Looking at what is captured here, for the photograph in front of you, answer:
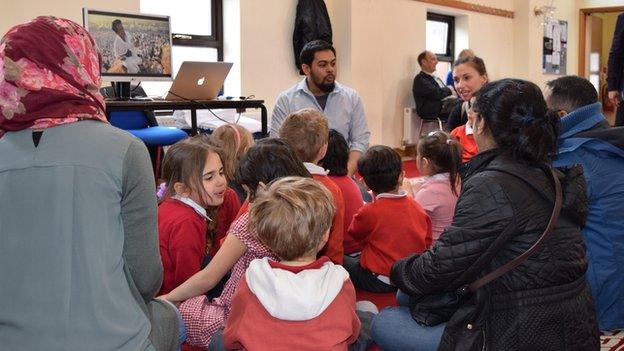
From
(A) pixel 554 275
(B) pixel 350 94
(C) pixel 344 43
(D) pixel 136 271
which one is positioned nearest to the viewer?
(D) pixel 136 271

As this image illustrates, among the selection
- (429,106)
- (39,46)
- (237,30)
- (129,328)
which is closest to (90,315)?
(129,328)

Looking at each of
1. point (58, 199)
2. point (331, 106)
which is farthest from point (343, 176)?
point (58, 199)

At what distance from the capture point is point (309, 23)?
21.8 ft

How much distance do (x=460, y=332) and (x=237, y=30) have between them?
16.5ft

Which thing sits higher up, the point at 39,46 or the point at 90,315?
the point at 39,46

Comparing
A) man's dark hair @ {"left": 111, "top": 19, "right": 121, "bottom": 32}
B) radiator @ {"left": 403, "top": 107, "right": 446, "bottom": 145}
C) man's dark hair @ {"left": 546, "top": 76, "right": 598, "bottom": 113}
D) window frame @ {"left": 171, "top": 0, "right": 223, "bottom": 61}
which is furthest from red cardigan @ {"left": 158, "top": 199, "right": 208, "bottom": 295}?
radiator @ {"left": 403, "top": 107, "right": 446, "bottom": 145}

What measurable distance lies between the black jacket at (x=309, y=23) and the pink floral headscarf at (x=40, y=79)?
5.41 metres

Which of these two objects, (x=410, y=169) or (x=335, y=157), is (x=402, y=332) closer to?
(x=335, y=157)

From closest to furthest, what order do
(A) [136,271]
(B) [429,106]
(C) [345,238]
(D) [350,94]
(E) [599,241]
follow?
(A) [136,271] → (E) [599,241] → (C) [345,238] → (D) [350,94] → (B) [429,106]

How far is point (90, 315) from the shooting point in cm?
134

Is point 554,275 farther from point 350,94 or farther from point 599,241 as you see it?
point 350,94

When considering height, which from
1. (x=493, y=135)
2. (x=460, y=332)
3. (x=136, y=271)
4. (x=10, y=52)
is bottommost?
(x=460, y=332)

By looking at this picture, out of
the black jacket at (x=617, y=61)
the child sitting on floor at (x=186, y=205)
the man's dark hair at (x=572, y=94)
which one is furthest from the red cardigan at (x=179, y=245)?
the black jacket at (x=617, y=61)

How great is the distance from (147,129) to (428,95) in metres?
4.06
